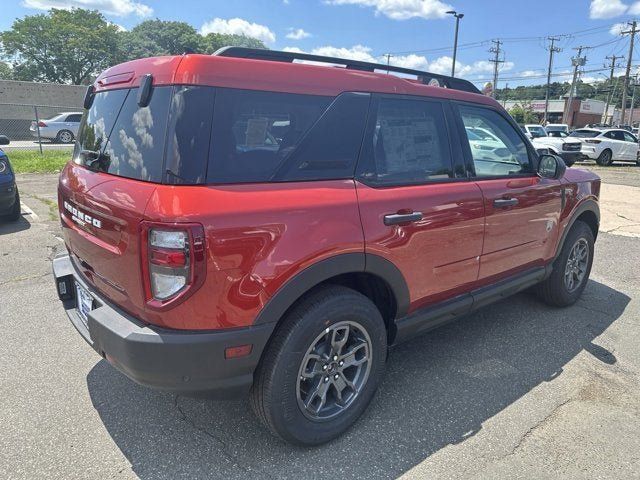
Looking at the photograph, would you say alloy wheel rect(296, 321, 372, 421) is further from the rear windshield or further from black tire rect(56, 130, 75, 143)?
black tire rect(56, 130, 75, 143)

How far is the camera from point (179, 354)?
199 centimetres

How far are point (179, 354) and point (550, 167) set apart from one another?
126 inches

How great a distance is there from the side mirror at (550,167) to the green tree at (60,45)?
58.8 metres

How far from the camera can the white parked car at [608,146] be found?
800 inches

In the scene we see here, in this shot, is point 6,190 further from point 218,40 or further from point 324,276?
point 218,40

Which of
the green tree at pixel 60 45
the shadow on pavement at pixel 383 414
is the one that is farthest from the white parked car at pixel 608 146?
the green tree at pixel 60 45

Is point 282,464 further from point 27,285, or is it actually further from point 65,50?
point 65,50

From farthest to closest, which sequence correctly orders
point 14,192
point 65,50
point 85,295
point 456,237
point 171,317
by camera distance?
point 65,50, point 14,192, point 456,237, point 85,295, point 171,317

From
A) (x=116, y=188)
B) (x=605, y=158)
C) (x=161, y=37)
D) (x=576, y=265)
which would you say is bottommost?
(x=576, y=265)

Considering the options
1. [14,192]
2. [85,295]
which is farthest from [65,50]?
[85,295]

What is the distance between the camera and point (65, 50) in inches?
2024

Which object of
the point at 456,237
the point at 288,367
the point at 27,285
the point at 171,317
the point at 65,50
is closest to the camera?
the point at 171,317

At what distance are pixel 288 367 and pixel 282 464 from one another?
535 millimetres

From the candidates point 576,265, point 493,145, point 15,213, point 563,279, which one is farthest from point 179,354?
point 15,213
